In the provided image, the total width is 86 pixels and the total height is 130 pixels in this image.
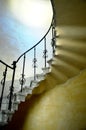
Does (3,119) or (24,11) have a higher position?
(24,11)

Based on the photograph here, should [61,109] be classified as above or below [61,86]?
below

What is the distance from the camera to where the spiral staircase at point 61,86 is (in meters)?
3.41

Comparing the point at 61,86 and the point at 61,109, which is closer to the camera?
the point at 61,109

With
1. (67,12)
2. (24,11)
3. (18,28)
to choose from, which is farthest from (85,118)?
(24,11)

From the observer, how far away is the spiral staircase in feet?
11.2

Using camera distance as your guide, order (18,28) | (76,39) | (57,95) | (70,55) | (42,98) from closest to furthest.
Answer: (76,39), (70,55), (57,95), (42,98), (18,28)

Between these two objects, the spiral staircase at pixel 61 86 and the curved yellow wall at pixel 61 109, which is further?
the curved yellow wall at pixel 61 109

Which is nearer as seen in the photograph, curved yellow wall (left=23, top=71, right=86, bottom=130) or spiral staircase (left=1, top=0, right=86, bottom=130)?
spiral staircase (left=1, top=0, right=86, bottom=130)

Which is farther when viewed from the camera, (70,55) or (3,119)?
(70,55)

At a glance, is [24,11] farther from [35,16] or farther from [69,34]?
[69,34]

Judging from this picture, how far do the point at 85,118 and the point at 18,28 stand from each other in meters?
4.00

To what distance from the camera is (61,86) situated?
14.9 ft

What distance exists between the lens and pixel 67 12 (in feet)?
10.8

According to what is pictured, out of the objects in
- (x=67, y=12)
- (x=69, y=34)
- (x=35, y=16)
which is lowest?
(x=69, y=34)
